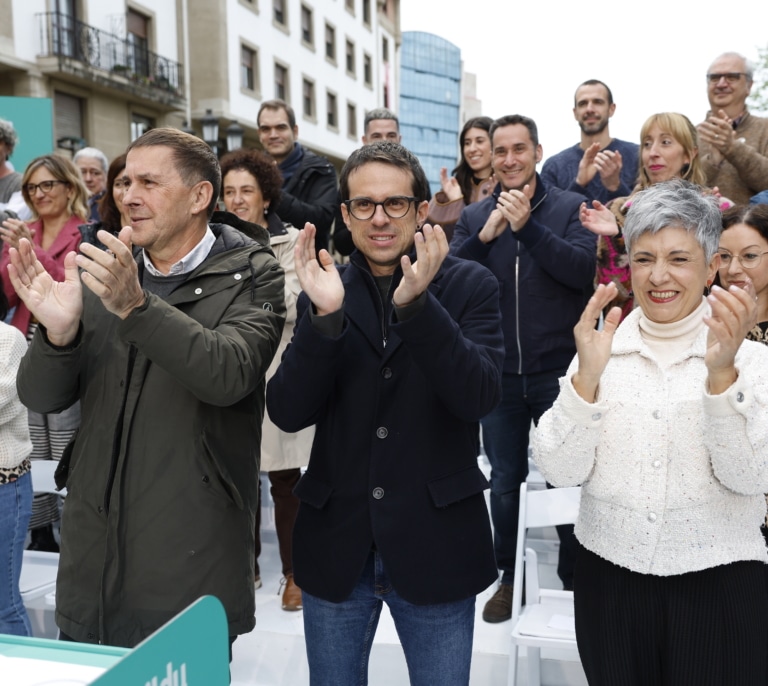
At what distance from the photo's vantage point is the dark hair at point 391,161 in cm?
209

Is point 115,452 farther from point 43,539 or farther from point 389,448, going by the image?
point 43,539

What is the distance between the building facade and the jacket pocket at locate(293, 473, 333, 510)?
11126 millimetres

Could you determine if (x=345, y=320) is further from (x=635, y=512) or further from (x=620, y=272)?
(x=620, y=272)

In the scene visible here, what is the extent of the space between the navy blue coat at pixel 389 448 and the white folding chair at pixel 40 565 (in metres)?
1.85

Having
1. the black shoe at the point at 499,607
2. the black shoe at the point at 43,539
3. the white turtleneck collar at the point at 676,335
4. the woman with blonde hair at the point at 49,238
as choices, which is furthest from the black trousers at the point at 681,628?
the black shoe at the point at 43,539

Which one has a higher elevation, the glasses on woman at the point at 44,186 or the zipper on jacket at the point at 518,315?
the glasses on woman at the point at 44,186

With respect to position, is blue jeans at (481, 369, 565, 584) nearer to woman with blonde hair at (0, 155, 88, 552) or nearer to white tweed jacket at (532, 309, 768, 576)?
white tweed jacket at (532, 309, 768, 576)

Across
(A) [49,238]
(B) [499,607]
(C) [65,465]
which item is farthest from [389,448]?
(A) [49,238]

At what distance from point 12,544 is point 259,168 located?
206 centimetres

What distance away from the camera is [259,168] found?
3.90 metres

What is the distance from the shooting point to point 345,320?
204 centimetres

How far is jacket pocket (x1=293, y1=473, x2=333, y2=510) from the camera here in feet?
6.83

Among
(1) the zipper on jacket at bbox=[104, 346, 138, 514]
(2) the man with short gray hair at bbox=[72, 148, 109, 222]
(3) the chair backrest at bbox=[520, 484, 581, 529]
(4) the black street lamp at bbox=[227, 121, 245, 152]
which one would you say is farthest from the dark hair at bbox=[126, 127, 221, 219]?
(4) the black street lamp at bbox=[227, 121, 245, 152]

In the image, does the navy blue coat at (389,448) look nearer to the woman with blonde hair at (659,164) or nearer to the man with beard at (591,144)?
the woman with blonde hair at (659,164)
